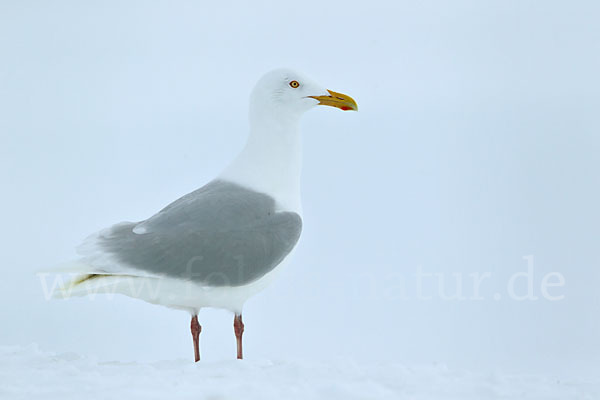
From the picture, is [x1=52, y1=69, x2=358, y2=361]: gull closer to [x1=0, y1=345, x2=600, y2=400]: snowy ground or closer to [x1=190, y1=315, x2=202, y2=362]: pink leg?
[x1=190, y1=315, x2=202, y2=362]: pink leg

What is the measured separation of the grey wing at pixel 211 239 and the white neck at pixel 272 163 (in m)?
0.16

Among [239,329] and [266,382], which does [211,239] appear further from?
[266,382]

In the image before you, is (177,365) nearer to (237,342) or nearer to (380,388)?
(237,342)

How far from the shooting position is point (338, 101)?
600 cm

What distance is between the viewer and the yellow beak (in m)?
5.98

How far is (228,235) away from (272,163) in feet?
2.62

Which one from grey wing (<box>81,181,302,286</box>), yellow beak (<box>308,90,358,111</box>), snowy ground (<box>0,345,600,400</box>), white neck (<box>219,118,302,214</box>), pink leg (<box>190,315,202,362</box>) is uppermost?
yellow beak (<box>308,90,358,111</box>)

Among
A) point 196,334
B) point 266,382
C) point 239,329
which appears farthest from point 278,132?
point 266,382

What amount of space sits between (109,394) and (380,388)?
1533 mm

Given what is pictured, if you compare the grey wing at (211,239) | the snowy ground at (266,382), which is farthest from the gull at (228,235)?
the snowy ground at (266,382)

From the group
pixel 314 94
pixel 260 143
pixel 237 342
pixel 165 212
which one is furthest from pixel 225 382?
pixel 314 94

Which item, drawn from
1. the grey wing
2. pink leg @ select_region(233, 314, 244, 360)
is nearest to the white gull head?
the grey wing

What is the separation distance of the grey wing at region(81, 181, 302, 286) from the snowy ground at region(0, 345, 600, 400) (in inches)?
25.8

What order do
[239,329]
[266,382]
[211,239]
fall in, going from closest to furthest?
[266,382] → [211,239] → [239,329]
